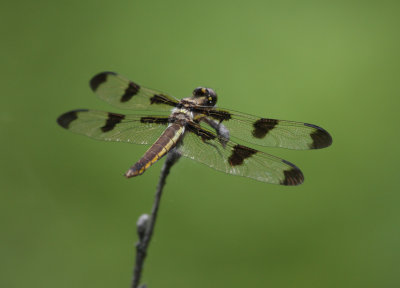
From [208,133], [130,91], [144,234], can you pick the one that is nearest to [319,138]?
[208,133]

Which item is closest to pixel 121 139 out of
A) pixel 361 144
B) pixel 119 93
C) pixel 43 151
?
pixel 119 93

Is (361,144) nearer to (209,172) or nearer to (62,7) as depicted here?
(209,172)

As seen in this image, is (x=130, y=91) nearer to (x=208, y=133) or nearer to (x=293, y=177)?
(x=208, y=133)

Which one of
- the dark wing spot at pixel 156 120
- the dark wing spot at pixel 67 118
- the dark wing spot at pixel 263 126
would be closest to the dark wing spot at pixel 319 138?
the dark wing spot at pixel 263 126

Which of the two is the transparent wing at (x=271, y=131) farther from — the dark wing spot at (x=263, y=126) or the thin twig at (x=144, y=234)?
the thin twig at (x=144, y=234)

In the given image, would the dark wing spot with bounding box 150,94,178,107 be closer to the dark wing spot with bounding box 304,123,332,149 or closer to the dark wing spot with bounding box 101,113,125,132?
the dark wing spot with bounding box 101,113,125,132

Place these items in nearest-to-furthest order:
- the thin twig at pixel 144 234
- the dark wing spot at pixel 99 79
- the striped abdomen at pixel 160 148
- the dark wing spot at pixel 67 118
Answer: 1. the thin twig at pixel 144 234
2. the striped abdomen at pixel 160 148
3. the dark wing spot at pixel 67 118
4. the dark wing spot at pixel 99 79
